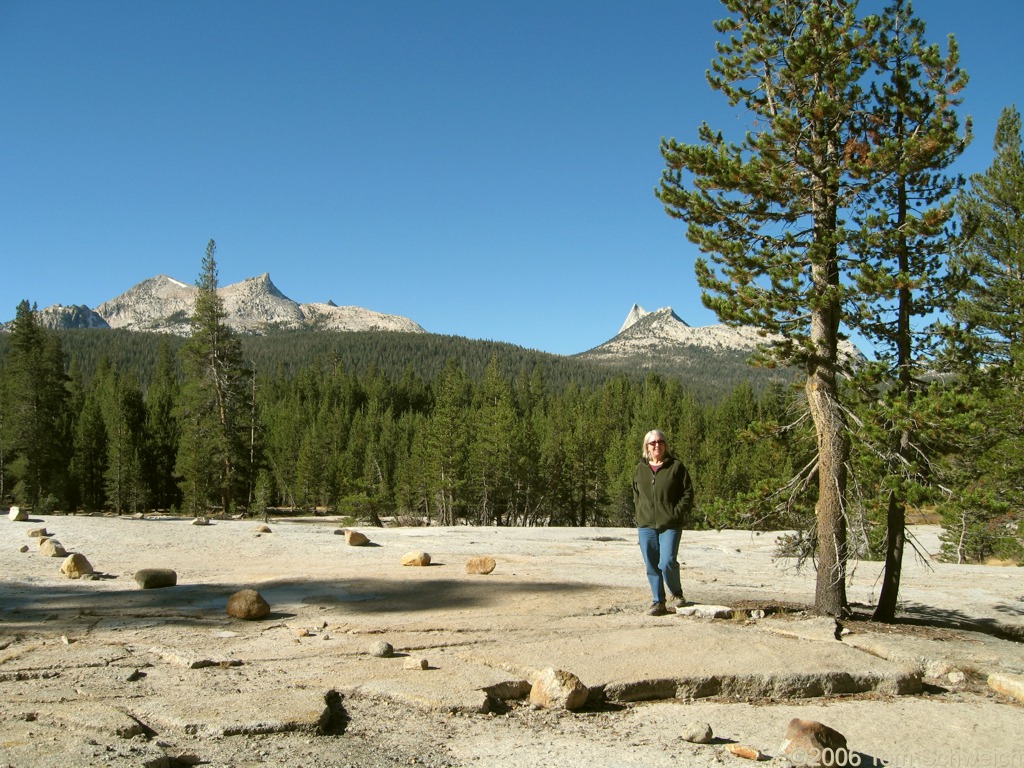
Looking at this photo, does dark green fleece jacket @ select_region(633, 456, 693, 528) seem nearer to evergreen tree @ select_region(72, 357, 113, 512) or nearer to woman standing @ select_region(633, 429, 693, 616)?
woman standing @ select_region(633, 429, 693, 616)

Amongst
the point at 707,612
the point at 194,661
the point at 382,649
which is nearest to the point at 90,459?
the point at 194,661

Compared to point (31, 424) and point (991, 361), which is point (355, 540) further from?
point (31, 424)

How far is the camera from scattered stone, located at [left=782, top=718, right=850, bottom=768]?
14.5 feet

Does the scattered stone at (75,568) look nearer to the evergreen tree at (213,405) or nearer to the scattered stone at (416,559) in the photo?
the scattered stone at (416,559)

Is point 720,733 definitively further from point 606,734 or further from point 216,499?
point 216,499

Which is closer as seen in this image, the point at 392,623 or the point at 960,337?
the point at 392,623

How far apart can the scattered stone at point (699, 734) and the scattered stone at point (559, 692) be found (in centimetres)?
93

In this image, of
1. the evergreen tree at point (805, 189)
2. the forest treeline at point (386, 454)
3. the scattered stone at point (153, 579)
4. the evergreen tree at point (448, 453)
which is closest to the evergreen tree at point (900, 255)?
the evergreen tree at point (805, 189)

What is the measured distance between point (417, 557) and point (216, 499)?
3996cm

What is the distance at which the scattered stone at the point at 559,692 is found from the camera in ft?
18.4

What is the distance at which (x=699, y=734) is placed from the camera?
4.92 meters

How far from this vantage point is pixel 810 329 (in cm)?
938

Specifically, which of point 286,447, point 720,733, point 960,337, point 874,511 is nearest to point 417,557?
point 874,511

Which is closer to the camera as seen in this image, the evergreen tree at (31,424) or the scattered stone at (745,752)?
the scattered stone at (745,752)
